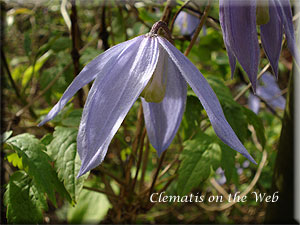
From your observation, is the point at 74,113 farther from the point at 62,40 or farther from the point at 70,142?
the point at 62,40

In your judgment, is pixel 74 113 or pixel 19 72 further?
pixel 19 72

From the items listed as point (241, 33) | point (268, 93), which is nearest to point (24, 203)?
point (241, 33)

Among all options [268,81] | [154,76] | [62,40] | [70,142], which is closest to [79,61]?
[62,40]

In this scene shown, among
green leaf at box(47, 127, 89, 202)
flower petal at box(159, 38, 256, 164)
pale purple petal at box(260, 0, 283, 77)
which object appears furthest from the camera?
green leaf at box(47, 127, 89, 202)

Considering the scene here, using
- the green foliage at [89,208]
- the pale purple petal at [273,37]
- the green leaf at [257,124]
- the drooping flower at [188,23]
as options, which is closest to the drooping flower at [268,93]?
the drooping flower at [188,23]

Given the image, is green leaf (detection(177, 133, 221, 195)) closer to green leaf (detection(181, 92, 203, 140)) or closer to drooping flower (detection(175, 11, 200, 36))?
green leaf (detection(181, 92, 203, 140))

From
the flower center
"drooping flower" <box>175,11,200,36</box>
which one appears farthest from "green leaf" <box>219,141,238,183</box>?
"drooping flower" <box>175,11,200,36</box>
